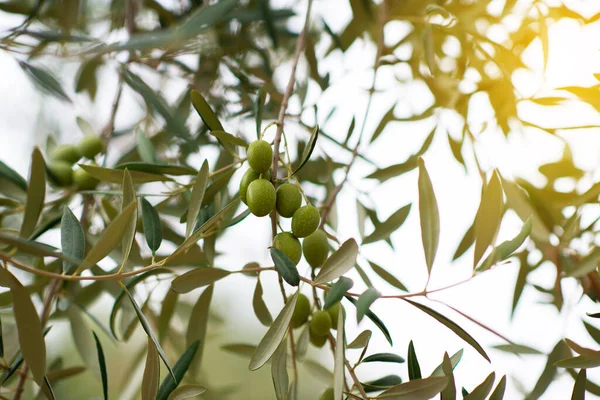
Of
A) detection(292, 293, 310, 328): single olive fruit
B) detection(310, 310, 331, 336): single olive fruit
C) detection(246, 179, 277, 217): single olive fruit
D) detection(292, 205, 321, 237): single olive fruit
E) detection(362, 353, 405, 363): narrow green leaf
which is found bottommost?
detection(362, 353, 405, 363): narrow green leaf

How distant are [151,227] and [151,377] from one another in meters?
0.13

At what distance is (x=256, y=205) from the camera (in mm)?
410

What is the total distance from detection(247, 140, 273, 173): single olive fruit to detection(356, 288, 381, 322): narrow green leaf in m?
0.13

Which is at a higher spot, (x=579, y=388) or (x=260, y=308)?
(x=260, y=308)

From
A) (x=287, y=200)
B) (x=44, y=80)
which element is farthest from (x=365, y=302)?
(x=44, y=80)

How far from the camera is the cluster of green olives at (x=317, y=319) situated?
48cm

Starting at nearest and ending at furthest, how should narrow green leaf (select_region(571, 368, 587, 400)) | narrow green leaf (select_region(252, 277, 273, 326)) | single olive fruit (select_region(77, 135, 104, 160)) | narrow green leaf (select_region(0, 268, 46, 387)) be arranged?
narrow green leaf (select_region(0, 268, 46, 387))
narrow green leaf (select_region(571, 368, 587, 400))
narrow green leaf (select_region(252, 277, 273, 326))
single olive fruit (select_region(77, 135, 104, 160))

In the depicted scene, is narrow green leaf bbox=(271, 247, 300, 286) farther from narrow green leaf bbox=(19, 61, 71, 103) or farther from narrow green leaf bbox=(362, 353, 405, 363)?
narrow green leaf bbox=(19, 61, 71, 103)

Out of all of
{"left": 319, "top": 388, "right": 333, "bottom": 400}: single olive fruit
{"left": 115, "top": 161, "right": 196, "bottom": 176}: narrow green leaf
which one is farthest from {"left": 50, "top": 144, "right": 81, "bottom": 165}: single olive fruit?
{"left": 319, "top": 388, "right": 333, "bottom": 400}: single olive fruit

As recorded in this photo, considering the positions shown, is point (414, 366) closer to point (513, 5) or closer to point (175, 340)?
point (175, 340)

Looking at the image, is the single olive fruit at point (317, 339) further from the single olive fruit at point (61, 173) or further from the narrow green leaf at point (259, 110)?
the single olive fruit at point (61, 173)

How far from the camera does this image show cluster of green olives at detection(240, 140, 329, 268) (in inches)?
16.3

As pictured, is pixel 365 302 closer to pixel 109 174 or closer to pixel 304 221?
pixel 304 221

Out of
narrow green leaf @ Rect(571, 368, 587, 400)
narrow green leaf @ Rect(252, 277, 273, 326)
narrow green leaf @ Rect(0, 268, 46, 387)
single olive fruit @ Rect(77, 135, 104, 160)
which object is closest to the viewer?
narrow green leaf @ Rect(0, 268, 46, 387)
